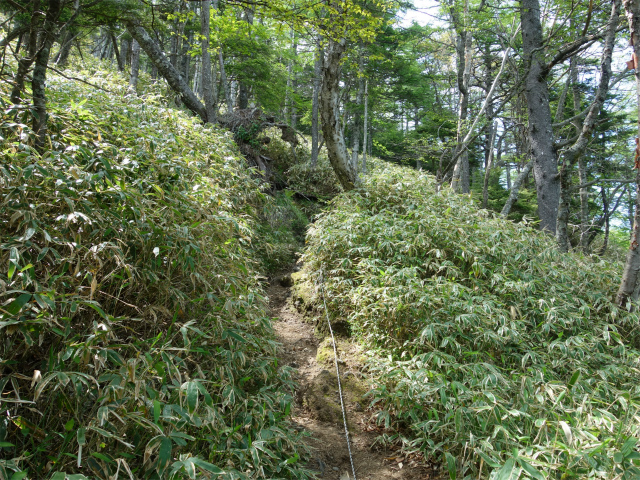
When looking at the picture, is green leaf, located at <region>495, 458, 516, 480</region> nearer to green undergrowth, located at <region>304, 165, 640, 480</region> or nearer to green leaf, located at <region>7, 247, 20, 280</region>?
green undergrowth, located at <region>304, 165, 640, 480</region>

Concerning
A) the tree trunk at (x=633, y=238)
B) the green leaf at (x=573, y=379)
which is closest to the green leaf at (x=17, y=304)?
the green leaf at (x=573, y=379)

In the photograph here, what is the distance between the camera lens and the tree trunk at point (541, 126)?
19.0 feet

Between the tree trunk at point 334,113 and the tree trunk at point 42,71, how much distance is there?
425 cm

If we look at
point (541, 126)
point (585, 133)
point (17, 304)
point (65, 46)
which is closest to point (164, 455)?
point (17, 304)

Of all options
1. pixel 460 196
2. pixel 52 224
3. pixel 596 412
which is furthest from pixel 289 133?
pixel 596 412

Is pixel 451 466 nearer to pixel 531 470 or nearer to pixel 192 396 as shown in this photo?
pixel 531 470

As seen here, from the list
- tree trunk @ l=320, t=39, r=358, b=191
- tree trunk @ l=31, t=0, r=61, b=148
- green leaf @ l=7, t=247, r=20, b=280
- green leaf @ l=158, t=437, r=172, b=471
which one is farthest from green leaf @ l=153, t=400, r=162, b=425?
tree trunk @ l=320, t=39, r=358, b=191

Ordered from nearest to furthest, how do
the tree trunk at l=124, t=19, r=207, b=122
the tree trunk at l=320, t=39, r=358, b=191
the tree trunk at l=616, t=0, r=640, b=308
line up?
the tree trunk at l=616, t=0, r=640, b=308 → the tree trunk at l=320, t=39, r=358, b=191 → the tree trunk at l=124, t=19, r=207, b=122

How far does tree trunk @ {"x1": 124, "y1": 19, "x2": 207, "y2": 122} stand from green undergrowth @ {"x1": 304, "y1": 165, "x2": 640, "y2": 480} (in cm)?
515

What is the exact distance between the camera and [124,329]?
2291 millimetres

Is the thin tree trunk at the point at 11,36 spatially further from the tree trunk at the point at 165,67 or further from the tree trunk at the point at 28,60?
the tree trunk at the point at 165,67

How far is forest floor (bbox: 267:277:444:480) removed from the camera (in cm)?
262

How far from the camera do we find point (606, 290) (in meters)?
4.18

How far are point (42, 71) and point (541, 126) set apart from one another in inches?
258
